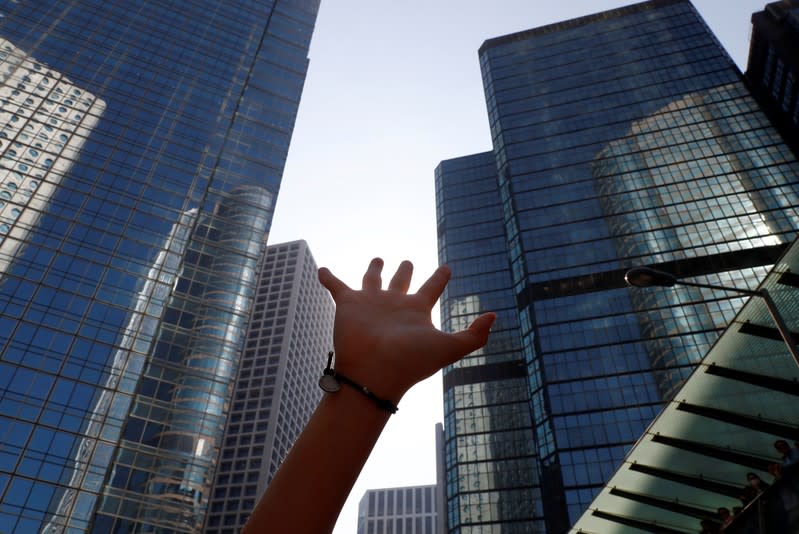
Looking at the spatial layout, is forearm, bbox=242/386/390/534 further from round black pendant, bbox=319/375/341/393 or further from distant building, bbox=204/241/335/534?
distant building, bbox=204/241/335/534

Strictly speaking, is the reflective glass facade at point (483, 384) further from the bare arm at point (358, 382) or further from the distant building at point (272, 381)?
the bare arm at point (358, 382)

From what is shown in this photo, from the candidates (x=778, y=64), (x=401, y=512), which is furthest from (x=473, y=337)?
(x=401, y=512)

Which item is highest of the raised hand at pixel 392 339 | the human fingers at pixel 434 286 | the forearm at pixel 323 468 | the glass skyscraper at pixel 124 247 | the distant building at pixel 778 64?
the distant building at pixel 778 64

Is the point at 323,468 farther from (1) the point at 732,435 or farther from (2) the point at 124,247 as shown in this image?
(2) the point at 124,247

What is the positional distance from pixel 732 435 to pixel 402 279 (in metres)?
7.13

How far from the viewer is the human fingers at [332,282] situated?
18.8 ft

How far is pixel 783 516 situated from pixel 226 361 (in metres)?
38.3

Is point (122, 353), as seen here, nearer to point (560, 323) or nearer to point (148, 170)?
point (148, 170)

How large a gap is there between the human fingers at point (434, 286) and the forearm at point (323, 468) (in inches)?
51.5

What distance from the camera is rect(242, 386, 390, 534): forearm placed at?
4.11m

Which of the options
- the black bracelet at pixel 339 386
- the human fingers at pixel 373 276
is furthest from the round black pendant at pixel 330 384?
the human fingers at pixel 373 276

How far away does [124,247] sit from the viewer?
42.7 m

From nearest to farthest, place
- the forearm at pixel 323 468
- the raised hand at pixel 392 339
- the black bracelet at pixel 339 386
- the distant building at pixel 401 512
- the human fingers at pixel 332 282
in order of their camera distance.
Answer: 1. the forearm at pixel 323 468
2. the black bracelet at pixel 339 386
3. the raised hand at pixel 392 339
4. the human fingers at pixel 332 282
5. the distant building at pixel 401 512

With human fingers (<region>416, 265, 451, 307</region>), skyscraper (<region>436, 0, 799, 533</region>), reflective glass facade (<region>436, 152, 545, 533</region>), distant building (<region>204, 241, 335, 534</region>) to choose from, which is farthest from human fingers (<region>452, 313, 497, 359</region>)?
distant building (<region>204, 241, 335, 534</region>)
